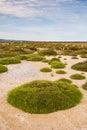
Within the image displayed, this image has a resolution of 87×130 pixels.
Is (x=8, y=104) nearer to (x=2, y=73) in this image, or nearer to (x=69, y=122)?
(x=69, y=122)

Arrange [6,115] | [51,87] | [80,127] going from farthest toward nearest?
[51,87] < [6,115] < [80,127]

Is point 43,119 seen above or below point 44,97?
below

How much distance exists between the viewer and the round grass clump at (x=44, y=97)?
11.2 m

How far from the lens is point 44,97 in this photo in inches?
458

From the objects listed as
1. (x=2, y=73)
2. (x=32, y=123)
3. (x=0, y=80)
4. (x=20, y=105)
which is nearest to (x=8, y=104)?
(x=20, y=105)

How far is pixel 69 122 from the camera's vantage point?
982cm

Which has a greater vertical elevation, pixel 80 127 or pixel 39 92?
pixel 39 92

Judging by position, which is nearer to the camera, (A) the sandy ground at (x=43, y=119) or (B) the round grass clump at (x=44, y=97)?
(A) the sandy ground at (x=43, y=119)

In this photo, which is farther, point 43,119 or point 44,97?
point 44,97

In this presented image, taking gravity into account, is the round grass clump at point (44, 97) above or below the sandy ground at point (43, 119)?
above

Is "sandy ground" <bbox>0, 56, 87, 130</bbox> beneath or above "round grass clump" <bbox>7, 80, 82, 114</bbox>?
beneath

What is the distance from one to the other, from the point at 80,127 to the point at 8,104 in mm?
4173

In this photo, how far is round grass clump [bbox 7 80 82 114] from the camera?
440 inches

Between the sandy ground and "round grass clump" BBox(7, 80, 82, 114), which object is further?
"round grass clump" BBox(7, 80, 82, 114)
